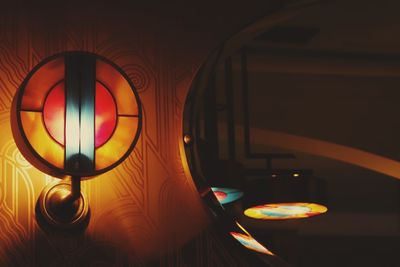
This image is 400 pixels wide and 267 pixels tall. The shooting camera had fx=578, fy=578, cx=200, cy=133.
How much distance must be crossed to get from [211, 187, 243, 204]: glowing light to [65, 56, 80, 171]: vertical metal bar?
37 centimetres

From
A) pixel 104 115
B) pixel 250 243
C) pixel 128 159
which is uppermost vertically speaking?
pixel 104 115

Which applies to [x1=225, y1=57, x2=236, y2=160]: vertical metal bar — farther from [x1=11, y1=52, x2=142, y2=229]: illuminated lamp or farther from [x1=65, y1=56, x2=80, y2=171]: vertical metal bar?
[x1=65, y1=56, x2=80, y2=171]: vertical metal bar

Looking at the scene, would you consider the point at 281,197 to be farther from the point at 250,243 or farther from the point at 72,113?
the point at 72,113

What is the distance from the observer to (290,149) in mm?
1498

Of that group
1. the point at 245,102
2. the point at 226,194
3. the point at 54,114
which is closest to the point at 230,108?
the point at 245,102

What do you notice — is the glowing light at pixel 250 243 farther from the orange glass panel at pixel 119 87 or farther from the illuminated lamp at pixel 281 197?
the orange glass panel at pixel 119 87

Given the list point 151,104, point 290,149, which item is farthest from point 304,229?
point 151,104

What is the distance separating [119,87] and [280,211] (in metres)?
0.51

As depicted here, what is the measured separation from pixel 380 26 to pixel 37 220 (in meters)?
1.06

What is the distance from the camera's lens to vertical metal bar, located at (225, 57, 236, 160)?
1489 mm

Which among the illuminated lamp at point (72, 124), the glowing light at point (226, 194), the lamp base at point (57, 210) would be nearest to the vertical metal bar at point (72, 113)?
the illuminated lamp at point (72, 124)

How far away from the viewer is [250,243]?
1.44 m

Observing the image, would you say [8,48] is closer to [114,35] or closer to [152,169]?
[114,35]

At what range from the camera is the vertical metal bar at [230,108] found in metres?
1.49
